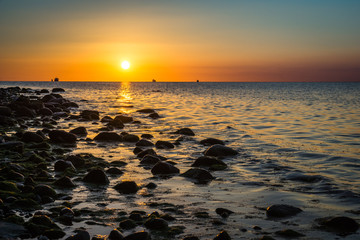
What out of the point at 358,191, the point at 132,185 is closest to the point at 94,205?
the point at 132,185

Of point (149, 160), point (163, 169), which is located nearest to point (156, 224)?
point (163, 169)

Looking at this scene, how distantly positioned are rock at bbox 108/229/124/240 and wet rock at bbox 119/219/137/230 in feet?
1.54

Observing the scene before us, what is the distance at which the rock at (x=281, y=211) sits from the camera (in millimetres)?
6536

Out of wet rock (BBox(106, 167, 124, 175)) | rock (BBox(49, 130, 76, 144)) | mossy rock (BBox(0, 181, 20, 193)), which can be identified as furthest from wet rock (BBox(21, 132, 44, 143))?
mossy rock (BBox(0, 181, 20, 193))

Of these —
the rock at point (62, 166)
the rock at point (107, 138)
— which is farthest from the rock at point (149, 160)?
the rock at point (107, 138)

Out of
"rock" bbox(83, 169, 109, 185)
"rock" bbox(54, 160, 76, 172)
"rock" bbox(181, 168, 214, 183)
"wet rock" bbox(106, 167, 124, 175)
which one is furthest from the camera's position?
"rock" bbox(54, 160, 76, 172)

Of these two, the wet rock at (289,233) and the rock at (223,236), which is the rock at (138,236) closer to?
the rock at (223,236)

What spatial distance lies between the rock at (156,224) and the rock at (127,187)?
2.18 meters

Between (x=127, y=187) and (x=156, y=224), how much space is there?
7.94 ft

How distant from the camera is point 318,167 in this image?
427 inches

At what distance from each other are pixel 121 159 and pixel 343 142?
1065 centimetres

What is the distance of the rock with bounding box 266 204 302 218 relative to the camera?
21.4 feet

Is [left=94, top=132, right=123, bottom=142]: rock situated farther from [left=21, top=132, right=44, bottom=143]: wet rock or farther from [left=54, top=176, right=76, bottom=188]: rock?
[left=54, top=176, right=76, bottom=188]: rock

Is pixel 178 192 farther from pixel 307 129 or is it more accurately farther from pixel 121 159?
pixel 307 129
